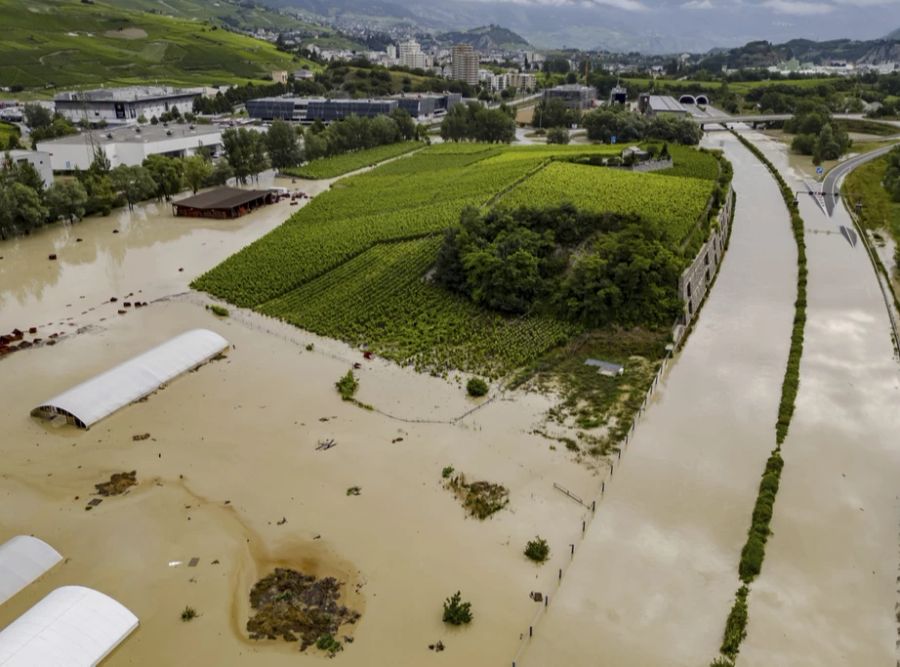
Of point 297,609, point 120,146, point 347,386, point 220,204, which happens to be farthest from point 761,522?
point 120,146

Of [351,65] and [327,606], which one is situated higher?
[351,65]

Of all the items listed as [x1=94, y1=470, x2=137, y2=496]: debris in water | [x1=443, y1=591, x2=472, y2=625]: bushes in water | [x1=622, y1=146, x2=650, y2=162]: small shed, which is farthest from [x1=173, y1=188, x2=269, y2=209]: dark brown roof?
[x1=443, y1=591, x2=472, y2=625]: bushes in water

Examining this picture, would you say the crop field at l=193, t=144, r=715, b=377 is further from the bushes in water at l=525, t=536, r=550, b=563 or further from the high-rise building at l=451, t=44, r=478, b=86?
the high-rise building at l=451, t=44, r=478, b=86

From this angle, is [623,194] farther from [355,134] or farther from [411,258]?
[355,134]

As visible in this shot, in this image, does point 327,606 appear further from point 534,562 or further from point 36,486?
point 36,486

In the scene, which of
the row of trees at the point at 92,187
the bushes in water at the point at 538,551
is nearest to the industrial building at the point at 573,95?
the row of trees at the point at 92,187

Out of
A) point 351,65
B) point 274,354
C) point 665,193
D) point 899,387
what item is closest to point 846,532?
point 899,387
